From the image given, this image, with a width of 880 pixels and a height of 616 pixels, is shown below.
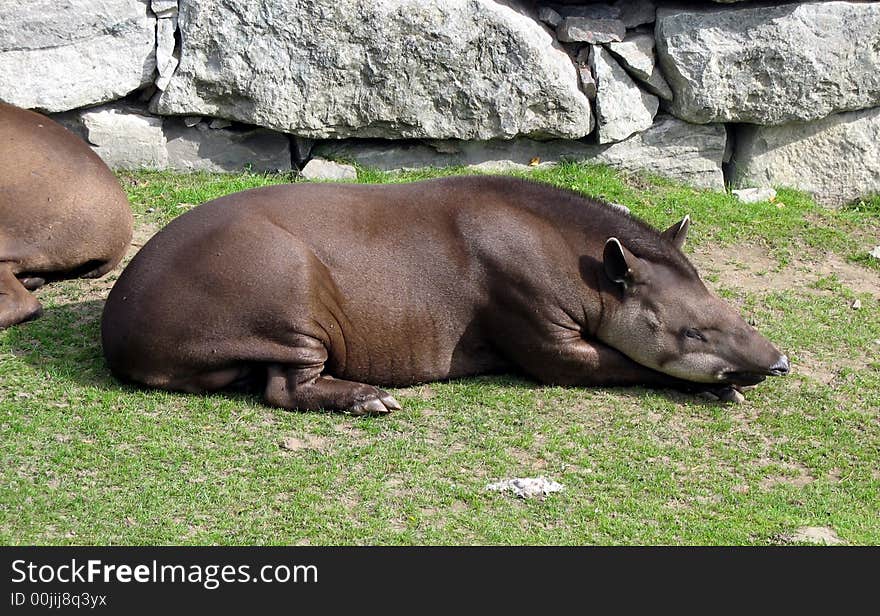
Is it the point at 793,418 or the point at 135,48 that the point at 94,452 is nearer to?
the point at 793,418

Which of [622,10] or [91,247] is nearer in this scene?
[91,247]

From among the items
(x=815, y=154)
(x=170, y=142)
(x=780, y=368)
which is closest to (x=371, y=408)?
(x=780, y=368)

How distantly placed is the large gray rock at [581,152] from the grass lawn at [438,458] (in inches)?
106

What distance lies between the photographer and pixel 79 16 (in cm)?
965

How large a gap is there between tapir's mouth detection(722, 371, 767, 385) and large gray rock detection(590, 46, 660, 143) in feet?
12.1

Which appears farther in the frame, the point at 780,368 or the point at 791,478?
the point at 780,368

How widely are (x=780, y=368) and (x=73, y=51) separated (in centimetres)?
604

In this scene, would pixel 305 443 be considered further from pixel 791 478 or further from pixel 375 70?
pixel 375 70

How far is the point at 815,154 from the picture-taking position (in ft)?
35.7

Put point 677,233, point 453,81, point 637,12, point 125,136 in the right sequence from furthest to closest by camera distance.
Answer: point 637,12 → point 453,81 → point 125,136 → point 677,233

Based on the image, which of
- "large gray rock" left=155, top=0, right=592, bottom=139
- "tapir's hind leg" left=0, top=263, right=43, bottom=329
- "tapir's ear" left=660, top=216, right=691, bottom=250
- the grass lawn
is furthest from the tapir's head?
"tapir's hind leg" left=0, top=263, right=43, bottom=329

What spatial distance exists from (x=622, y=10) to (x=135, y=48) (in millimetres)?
4081

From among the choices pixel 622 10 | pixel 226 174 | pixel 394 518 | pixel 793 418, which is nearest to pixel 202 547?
pixel 394 518

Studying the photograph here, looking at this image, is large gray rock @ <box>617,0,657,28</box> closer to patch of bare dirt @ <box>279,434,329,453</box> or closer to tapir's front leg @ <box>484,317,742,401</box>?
tapir's front leg @ <box>484,317,742,401</box>
